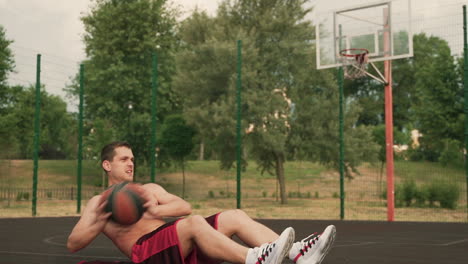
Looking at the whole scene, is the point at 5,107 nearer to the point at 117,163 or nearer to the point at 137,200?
the point at 117,163

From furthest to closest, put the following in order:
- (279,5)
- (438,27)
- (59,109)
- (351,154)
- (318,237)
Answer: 1. (59,109)
2. (279,5)
3. (351,154)
4. (438,27)
5. (318,237)

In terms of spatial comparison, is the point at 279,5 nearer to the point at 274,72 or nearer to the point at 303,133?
the point at 274,72

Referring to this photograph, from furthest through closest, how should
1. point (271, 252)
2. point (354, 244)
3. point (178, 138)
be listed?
point (178, 138)
point (354, 244)
point (271, 252)

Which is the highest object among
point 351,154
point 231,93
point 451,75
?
point 451,75

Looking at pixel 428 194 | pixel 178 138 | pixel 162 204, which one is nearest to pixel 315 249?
pixel 162 204

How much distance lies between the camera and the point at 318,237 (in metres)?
3.66

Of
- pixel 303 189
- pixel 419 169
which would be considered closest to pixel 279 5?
pixel 419 169

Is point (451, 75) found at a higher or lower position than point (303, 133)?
higher

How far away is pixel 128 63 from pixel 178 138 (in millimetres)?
5572

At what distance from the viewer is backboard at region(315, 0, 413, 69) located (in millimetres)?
13289

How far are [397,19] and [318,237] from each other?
35.7 ft

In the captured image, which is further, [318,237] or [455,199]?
[455,199]

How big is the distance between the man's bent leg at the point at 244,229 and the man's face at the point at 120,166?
70 cm

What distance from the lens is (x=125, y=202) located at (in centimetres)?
340
